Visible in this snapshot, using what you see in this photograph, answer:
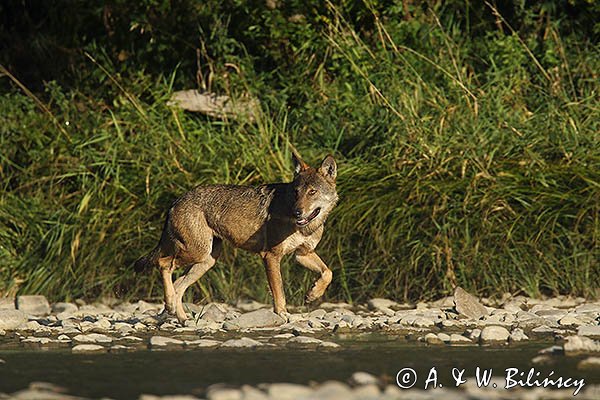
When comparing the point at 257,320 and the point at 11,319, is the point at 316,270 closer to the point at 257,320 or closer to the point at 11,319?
the point at 257,320

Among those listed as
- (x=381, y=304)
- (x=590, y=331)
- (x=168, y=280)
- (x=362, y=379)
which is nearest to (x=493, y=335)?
(x=590, y=331)

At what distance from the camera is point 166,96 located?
42.3ft

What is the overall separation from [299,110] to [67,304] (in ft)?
12.4

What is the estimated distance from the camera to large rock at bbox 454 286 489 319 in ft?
29.1

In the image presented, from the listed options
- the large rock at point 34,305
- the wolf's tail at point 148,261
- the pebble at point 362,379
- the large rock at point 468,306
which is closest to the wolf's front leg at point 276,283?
the wolf's tail at point 148,261

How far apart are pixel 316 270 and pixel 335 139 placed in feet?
9.37

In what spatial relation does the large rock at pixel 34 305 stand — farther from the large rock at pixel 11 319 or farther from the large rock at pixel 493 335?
the large rock at pixel 493 335

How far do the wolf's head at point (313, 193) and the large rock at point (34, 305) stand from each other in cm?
279

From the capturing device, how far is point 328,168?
31.2 ft

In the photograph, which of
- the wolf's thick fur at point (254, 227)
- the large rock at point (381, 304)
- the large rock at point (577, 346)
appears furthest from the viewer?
the large rock at point (381, 304)

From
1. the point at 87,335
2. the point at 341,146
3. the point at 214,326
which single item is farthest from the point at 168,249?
the point at 341,146

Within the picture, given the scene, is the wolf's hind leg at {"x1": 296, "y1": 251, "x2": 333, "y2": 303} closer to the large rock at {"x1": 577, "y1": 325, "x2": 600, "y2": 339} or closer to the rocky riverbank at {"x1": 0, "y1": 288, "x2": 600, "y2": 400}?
the rocky riverbank at {"x1": 0, "y1": 288, "x2": 600, "y2": 400}

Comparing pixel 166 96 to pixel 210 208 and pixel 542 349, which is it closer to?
pixel 210 208

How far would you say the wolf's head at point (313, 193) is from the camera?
29.9ft
